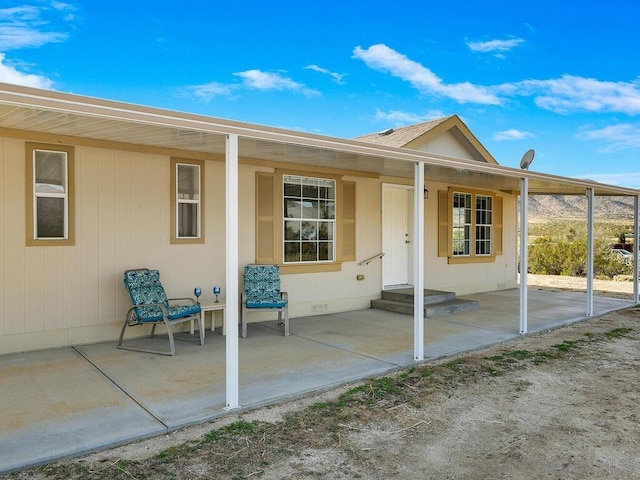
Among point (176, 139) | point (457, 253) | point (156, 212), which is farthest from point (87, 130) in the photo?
point (457, 253)

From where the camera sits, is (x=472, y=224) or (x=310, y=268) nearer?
(x=310, y=268)

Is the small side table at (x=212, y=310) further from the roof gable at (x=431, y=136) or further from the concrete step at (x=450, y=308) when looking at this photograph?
the roof gable at (x=431, y=136)

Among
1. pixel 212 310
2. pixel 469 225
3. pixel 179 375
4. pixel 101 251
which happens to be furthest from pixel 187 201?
pixel 469 225

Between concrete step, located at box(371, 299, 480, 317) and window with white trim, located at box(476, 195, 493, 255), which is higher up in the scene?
window with white trim, located at box(476, 195, 493, 255)

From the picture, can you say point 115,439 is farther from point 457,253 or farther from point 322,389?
point 457,253

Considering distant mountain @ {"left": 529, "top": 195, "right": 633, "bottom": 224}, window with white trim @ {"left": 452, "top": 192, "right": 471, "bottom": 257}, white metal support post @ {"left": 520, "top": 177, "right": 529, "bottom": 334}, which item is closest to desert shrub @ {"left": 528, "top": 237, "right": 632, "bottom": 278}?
window with white trim @ {"left": 452, "top": 192, "right": 471, "bottom": 257}

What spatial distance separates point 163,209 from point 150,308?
4.54 feet

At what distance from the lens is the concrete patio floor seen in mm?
3213

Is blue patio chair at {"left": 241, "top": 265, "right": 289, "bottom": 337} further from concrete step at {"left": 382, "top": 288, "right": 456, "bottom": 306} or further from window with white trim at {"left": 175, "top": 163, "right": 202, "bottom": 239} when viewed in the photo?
concrete step at {"left": 382, "top": 288, "right": 456, "bottom": 306}

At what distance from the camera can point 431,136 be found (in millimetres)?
10070

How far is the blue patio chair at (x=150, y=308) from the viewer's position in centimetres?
530

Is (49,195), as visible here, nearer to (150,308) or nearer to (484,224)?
(150,308)

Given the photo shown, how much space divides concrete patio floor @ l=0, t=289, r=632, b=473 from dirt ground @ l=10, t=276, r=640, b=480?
0.21 meters

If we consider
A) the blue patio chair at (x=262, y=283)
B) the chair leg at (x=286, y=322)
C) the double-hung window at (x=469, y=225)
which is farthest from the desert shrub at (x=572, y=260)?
the chair leg at (x=286, y=322)
